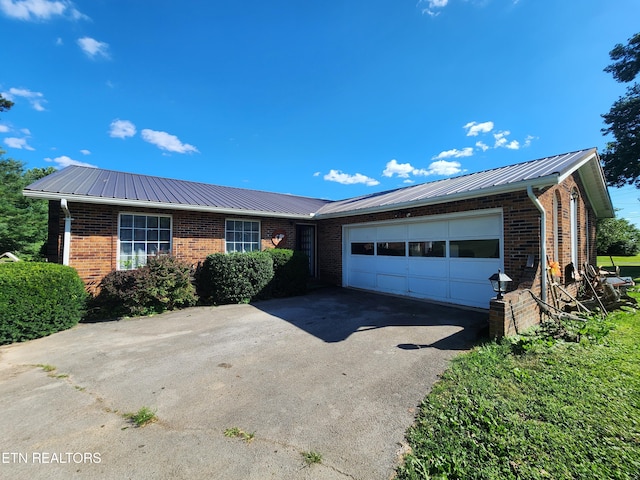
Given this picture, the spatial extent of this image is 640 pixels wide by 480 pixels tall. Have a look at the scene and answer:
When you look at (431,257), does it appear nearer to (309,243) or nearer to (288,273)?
(288,273)

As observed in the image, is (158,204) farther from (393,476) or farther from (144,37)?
(393,476)

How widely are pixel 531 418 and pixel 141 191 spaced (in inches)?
411

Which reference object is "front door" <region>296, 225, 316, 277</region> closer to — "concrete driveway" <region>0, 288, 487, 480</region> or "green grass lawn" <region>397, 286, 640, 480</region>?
"concrete driveway" <region>0, 288, 487, 480</region>

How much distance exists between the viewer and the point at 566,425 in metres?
2.60

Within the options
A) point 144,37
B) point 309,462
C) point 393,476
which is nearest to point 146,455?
point 309,462

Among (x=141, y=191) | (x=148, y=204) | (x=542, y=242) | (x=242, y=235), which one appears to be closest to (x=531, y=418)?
(x=542, y=242)

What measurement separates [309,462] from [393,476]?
0.65m

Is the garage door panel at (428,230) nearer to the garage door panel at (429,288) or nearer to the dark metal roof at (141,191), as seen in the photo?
the garage door panel at (429,288)

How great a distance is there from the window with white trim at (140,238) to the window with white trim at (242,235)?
1.92 meters

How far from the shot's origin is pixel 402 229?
29.3 feet

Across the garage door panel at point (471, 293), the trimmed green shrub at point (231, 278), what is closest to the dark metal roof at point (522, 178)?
the garage door panel at point (471, 293)

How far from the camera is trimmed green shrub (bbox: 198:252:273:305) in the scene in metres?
8.41

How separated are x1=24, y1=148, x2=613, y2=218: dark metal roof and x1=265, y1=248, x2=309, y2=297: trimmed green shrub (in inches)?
65.7

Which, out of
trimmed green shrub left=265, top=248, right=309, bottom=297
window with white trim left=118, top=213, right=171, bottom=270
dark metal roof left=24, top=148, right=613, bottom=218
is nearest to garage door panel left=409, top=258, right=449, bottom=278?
dark metal roof left=24, top=148, right=613, bottom=218
